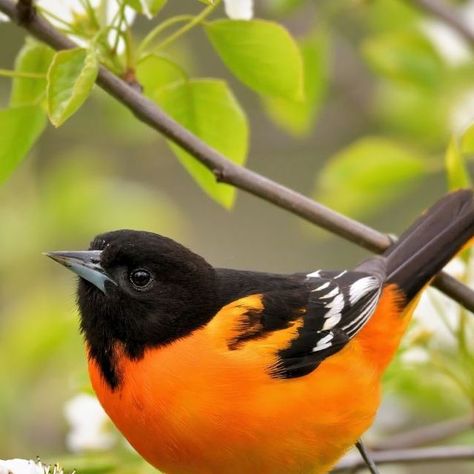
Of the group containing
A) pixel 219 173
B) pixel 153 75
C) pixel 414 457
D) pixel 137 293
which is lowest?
pixel 414 457

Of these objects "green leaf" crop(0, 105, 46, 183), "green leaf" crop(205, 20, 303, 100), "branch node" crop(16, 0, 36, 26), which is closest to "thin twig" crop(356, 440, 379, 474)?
"green leaf" crop(205, 20, 303, 100)

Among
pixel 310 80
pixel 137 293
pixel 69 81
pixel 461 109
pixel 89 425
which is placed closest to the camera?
pixel 69 81

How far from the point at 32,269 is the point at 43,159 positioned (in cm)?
231

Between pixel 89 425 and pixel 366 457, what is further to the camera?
pixel 89 425

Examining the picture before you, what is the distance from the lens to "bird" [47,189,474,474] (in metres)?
2.89

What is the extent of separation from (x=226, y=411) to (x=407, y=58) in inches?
66.7

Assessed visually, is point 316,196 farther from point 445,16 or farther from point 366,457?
point 366,457

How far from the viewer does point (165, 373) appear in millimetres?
2951

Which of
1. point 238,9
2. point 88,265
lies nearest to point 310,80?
point 238,9

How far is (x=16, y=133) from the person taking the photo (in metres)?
2.80

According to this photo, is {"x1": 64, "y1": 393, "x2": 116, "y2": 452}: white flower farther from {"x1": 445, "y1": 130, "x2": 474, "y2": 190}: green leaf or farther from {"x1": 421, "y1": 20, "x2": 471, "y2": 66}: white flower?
{"x1": 421, "y1": 20, "x2": 471, "y2": 66}: white flower

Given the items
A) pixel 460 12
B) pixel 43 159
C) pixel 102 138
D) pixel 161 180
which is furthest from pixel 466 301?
pixel 161 180

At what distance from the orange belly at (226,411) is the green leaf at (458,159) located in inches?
26.1

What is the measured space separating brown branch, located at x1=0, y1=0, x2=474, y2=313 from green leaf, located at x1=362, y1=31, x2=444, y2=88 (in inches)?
45.7
